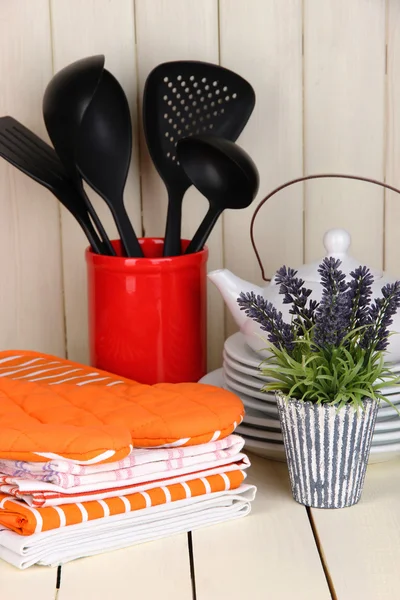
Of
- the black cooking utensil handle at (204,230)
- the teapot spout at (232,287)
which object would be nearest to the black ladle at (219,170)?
the black cooking utensil handle at (204,230)

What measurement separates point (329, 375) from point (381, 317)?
0.07 metres

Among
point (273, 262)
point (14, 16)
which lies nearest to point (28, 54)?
point (14, 16)

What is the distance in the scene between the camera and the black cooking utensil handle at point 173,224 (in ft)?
3.49

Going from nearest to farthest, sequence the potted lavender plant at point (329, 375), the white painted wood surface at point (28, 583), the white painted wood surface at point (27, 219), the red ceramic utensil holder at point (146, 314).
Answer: the white painted wood surface at point (28, 583) → the potted lavender plant at point (329, 375) → the red ceramic utensil holder at point (146, 314) → the white painted wood surface at point (27, 219)

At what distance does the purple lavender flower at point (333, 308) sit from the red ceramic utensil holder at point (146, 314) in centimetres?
28

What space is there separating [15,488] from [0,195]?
521 millimetres

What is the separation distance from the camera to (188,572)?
0.70 metres

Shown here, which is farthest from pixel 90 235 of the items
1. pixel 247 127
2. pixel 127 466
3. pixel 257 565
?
pixel 257 565

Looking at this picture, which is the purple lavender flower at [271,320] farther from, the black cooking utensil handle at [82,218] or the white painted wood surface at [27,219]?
the white painted wood surface at [27,219]

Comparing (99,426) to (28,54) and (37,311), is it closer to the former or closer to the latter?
(37,311)

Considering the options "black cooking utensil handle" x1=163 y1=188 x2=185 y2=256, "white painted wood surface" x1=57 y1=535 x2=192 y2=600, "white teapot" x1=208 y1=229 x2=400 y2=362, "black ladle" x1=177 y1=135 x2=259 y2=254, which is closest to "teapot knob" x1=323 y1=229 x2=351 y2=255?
"white teapot" x1=208 y1=229 x2=400 y2=362

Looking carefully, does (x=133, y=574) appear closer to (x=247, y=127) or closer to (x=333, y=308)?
(x=333, y=308)

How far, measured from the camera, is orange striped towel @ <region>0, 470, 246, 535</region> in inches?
27.4

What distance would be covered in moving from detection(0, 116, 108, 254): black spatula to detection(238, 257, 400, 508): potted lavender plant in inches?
12.4
